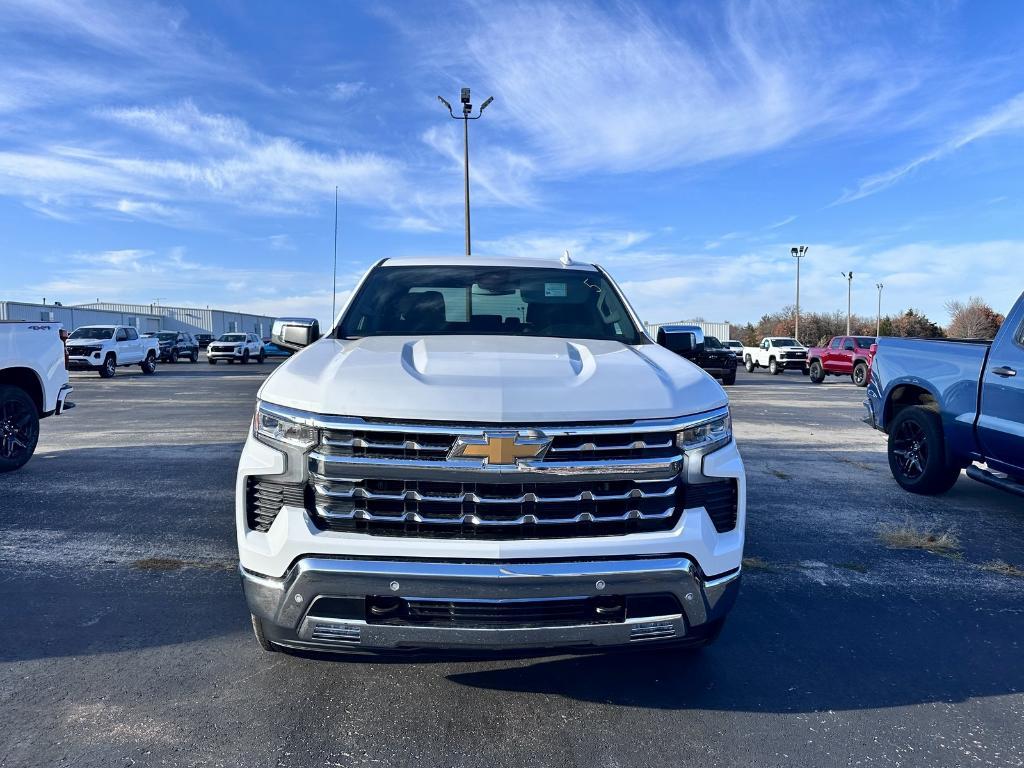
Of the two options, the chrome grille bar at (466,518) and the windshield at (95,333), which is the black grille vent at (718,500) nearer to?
the chrome grille bar at (466,518)

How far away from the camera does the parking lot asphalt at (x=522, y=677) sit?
2.54 metres

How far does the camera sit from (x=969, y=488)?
23.1ft

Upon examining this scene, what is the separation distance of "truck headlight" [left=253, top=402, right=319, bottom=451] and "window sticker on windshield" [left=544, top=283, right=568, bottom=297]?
213cm

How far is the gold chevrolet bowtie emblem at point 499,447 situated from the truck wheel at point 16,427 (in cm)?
673

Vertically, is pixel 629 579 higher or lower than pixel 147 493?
higher

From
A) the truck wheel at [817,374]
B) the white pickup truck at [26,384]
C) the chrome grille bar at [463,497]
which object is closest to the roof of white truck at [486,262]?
the chrome grille bar at [463,497]

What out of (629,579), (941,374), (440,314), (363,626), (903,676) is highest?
(440,314)

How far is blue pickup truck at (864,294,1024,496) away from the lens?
5.23 meters

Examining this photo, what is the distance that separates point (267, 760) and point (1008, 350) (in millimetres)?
5577

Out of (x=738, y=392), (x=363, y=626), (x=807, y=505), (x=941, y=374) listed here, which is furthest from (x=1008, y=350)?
(x=738, y=392)

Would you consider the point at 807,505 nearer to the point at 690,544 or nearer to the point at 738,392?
the point at 690,544

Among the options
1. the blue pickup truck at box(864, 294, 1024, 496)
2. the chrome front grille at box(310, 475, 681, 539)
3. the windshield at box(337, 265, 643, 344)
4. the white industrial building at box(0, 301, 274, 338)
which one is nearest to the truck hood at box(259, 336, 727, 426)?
the chrome front grille at box(310, 475, 681, 539)

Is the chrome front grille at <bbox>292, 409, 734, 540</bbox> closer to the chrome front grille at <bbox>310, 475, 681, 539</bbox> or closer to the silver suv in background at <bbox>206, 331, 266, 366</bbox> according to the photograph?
the chrome front grille at <bbox>310, 475, 681, 539</bbox>

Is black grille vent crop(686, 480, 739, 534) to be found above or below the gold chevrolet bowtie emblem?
below
